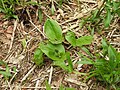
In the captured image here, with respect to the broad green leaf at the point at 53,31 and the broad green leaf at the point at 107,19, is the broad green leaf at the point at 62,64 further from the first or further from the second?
the broad green leaf at the point at 107,19

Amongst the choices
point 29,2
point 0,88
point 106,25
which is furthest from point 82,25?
point 0,88

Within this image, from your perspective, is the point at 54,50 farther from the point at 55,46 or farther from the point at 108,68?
the point at 108,68

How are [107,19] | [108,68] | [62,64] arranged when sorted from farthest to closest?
[107,19], [62,64], [108,68]

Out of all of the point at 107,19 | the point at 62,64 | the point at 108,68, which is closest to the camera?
the point at 108,68

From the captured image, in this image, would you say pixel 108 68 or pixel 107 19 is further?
pixel 107 19

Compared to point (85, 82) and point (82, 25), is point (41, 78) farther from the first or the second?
point (82, 25)

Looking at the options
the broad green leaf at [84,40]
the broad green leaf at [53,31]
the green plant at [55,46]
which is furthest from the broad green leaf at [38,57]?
the broad green leaf at [84,40]

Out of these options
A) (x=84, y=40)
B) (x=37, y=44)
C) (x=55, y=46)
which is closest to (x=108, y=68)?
(x=84, y=40)
